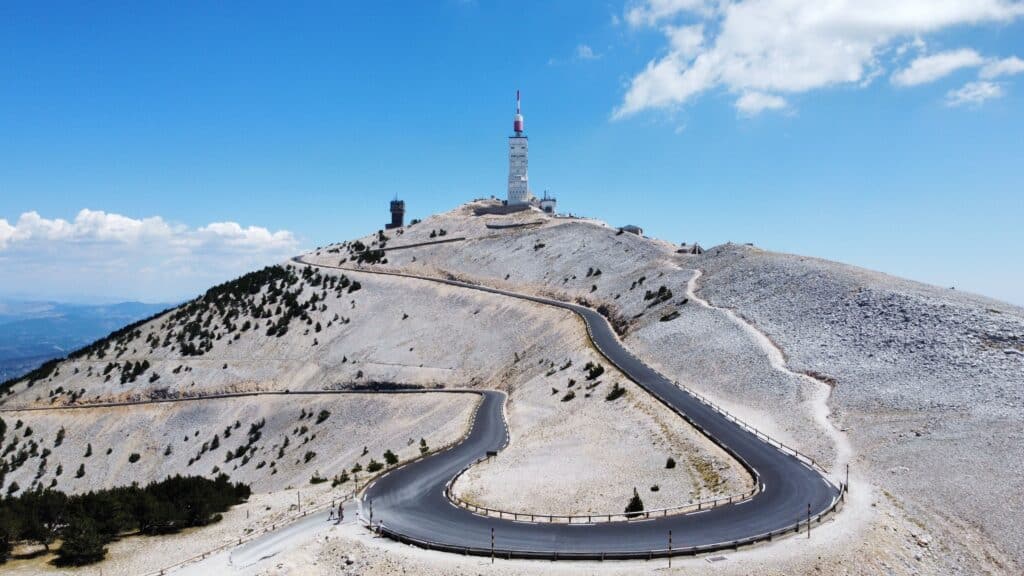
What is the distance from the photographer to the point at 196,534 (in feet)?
106

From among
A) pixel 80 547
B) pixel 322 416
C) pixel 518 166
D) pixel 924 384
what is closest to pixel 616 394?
pixel 924 384

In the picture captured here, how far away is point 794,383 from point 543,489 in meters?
20.8

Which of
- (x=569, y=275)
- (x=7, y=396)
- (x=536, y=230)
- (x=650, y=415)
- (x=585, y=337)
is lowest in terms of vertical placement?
(x=7, y=396)

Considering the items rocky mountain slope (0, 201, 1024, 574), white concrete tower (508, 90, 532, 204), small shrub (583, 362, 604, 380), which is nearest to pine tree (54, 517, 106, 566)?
rocky mountain slope (0, 201, 1024, 574)

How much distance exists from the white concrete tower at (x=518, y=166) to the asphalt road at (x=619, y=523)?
306ft

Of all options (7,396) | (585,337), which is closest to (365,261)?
(7,396)

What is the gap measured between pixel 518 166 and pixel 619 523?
106m

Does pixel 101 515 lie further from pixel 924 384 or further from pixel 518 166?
pixel 518 166

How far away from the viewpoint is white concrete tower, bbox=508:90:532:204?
126000mm

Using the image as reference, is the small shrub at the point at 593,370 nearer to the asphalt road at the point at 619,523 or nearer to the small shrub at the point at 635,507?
the asphalt road at the point at 619,523

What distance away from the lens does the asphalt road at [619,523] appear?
974 inches

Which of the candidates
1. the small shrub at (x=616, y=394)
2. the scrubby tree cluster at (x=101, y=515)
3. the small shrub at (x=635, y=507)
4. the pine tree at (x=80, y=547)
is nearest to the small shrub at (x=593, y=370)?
the small shrub at (x=616, y=394)

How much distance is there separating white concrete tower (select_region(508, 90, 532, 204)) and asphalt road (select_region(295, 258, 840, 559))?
9322cm

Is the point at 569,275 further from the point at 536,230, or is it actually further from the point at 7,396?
the point at 7,396
